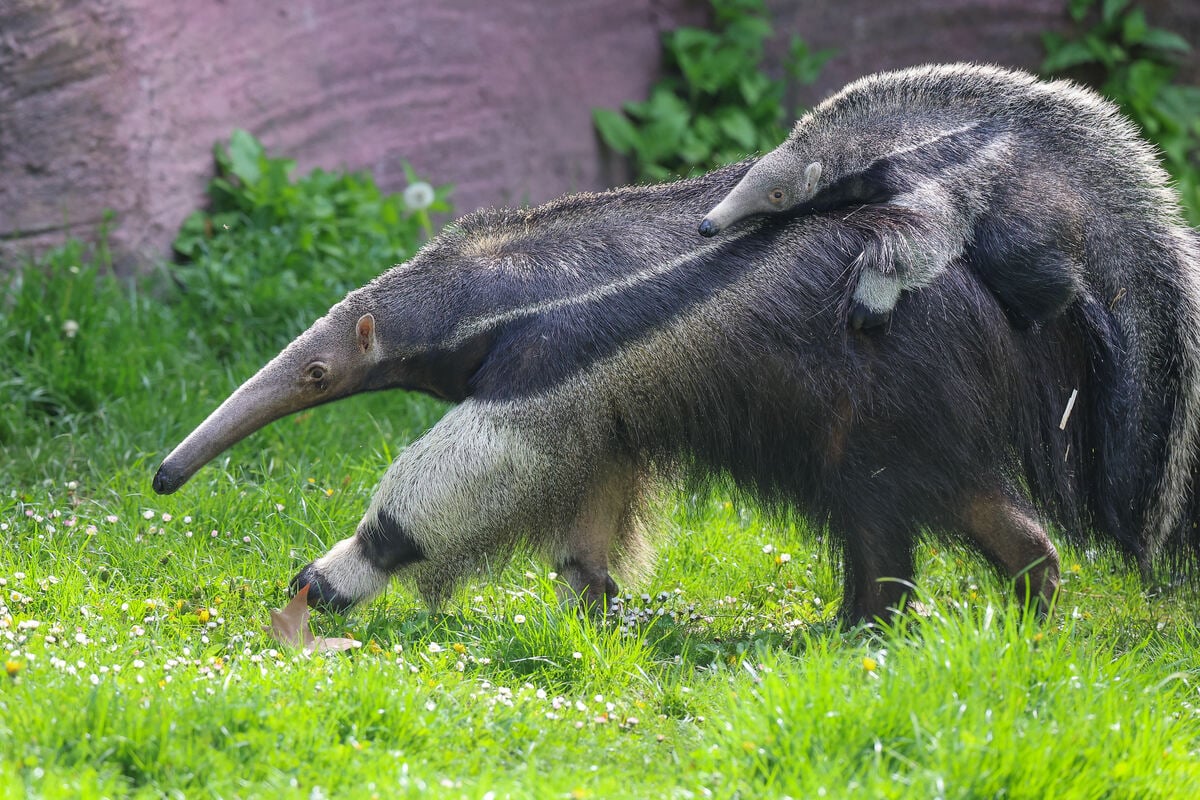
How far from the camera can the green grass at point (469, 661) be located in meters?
3.55

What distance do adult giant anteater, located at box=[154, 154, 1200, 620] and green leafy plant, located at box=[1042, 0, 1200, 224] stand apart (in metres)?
5.75

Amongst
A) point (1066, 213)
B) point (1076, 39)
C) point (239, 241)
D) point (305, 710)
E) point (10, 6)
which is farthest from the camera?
point (1076, 39)

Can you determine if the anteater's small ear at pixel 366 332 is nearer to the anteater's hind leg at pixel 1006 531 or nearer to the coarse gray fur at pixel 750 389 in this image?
the coarse gray fur at pixel 750 389

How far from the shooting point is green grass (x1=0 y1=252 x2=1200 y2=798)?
3.55 m

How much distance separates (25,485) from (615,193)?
116 inches

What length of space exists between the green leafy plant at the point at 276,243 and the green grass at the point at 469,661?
751 millimetres

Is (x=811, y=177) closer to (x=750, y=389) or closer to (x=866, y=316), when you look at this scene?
(x=866, y=316)

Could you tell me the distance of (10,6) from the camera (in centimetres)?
713

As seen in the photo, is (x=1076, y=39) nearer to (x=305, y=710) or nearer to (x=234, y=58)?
(x=234, y=58)

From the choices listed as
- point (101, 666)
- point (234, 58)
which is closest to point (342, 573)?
point (101, 666)

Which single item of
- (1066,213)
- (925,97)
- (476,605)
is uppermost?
(925,97)

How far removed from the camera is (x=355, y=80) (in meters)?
9.02

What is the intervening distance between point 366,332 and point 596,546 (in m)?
1.17

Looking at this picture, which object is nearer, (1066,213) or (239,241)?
(1066,213)
